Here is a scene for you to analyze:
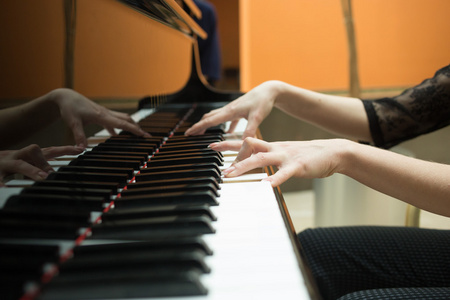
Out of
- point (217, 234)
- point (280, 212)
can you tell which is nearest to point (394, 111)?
point (280, 212)

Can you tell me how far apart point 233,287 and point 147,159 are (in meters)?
0.49

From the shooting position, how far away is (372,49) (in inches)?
108

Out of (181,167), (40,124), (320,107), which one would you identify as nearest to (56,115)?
(40,124)

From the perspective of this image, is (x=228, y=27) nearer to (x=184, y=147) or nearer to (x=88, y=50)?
(x=184, y=147)

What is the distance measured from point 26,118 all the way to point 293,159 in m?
0.45

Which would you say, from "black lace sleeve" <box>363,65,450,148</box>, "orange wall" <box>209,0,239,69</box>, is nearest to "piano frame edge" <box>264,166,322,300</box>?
"black lace sleeve" <box>363,65,450,148</box>

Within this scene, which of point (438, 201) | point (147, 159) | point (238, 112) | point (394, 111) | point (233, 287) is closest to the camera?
point (233, 287)

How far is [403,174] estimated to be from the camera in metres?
0.71

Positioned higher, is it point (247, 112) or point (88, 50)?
point (88, 50)

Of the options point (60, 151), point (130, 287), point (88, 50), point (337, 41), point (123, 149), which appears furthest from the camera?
point (337, 41)

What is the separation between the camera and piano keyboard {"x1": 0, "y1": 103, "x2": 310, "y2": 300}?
0.37 metres

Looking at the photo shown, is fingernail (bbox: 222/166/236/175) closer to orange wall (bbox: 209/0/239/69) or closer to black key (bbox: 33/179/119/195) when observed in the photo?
black key (bbox: 33/179/119/195)

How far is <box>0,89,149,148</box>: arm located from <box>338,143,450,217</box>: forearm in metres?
0.48

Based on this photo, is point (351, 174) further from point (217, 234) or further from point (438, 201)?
point (217, 234)
